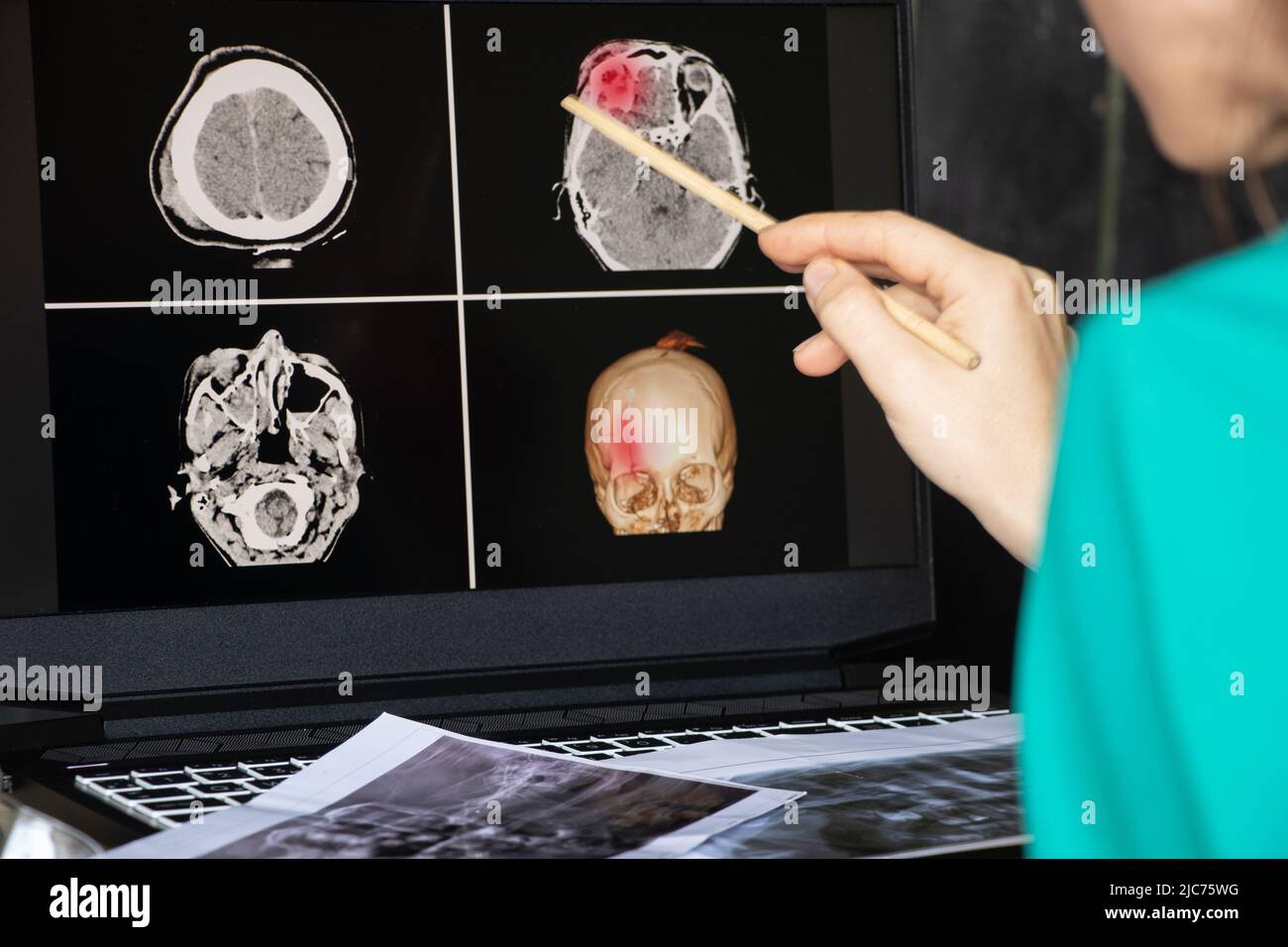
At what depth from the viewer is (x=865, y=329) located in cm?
63

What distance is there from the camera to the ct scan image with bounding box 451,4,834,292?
847 mm

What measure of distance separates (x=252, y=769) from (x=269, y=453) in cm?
23

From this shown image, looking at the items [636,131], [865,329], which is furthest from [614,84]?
[865,329]

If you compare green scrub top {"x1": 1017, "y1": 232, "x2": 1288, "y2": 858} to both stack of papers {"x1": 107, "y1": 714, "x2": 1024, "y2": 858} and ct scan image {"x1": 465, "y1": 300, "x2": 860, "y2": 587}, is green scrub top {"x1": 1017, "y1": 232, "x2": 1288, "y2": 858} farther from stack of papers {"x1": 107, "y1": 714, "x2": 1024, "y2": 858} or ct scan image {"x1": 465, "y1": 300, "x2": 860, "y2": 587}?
ct scan image {"x1": 465, "y1": 300, "x2": 860, "y2": 587}

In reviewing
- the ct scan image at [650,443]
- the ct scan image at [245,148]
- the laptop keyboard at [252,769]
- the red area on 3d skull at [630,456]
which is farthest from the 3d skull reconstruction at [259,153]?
the laptop keyboard at [252,769]

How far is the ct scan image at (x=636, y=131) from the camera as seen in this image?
847 mm

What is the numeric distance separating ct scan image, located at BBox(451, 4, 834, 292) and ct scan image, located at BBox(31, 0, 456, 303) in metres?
0.03

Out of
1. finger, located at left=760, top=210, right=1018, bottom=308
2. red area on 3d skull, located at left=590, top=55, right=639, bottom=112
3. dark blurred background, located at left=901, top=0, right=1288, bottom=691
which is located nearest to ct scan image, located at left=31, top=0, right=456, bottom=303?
red area on 3d skull, located at left=590, top=55, right=639, bottom=112

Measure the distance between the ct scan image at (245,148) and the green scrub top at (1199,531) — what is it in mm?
653

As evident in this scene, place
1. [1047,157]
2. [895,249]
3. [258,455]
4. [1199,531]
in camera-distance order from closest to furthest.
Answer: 1. [1199,531]
2. [895,249]
3. [258,455]
4. [1047,157]

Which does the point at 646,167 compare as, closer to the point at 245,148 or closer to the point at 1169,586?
the point at 245,148

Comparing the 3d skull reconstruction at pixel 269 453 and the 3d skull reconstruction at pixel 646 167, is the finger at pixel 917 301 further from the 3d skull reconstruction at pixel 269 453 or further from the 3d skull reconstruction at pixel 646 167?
the 3d skull reconstruction at pixel 269 453

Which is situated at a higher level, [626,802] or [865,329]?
[865,329]

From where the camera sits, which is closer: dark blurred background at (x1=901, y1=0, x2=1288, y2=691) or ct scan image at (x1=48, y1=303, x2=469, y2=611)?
ct scan image at (x1=48, y1=303, x2=469, y2=611)
